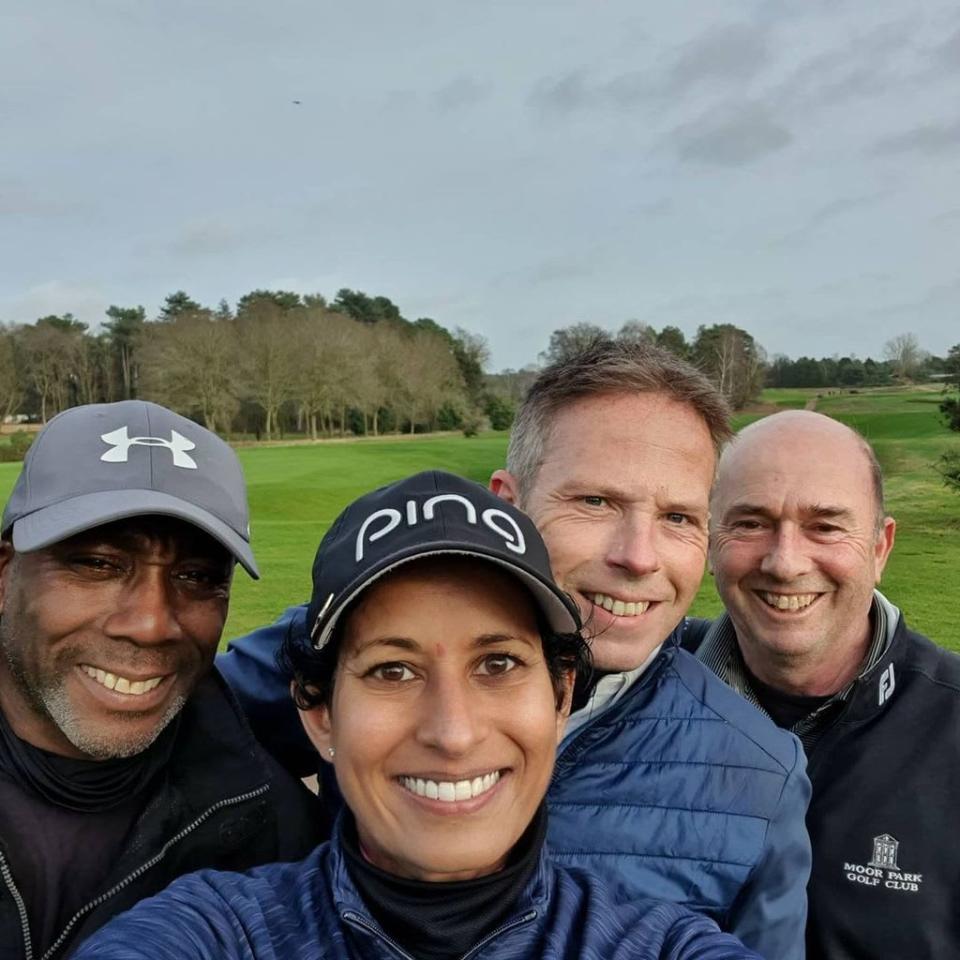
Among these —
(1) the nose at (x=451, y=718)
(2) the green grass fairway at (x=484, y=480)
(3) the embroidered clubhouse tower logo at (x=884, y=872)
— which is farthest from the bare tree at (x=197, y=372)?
(1) the nose at (x=451, y=718)

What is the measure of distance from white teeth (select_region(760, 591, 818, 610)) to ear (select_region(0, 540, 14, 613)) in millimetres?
2595

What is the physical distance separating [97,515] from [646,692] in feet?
5.05

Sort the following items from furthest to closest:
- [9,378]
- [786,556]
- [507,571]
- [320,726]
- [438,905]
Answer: [9,378] < [786,556] < [320,726] < [507,571] < [438,905]

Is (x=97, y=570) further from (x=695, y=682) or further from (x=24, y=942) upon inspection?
(x=695, y=682)

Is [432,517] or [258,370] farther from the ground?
[258,370]

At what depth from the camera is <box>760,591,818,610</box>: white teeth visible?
336cm

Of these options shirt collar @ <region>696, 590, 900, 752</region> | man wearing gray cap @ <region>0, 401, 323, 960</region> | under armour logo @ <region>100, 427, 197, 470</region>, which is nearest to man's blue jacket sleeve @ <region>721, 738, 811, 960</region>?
shirt collar @ <region>696, 590, 900, 752</region>

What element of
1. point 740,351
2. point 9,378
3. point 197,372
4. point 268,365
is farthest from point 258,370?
point 740,351

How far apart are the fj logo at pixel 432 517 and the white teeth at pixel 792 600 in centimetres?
181

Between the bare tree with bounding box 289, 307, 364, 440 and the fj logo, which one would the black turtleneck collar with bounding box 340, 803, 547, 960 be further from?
the bare tree with bounding box 289, 307, 364, 440

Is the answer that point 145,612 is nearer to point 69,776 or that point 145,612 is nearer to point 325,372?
point 69,776

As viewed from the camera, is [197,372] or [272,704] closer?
[272,704]

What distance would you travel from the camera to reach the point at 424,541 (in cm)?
181

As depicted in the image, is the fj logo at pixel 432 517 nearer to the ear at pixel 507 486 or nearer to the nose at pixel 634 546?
the nose at pixel 634 546
